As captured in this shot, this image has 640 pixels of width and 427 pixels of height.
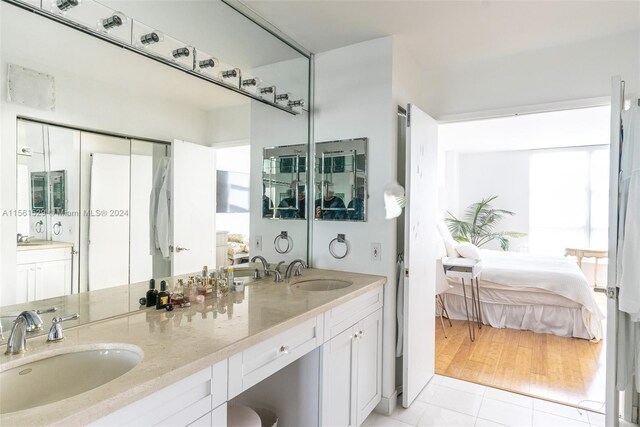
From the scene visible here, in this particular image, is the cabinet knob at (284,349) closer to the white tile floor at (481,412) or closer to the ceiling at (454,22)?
the white tile floor at (481,412)

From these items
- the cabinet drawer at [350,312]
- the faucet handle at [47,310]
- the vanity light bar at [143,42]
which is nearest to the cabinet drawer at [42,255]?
the faucet handle at [47,310]

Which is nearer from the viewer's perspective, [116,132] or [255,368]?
[255,368]

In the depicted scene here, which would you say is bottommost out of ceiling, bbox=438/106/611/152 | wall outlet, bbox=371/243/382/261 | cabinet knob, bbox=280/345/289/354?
cabinet knob, bbox=280/345/289/354

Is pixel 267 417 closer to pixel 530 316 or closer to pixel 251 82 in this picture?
pixel 251 82

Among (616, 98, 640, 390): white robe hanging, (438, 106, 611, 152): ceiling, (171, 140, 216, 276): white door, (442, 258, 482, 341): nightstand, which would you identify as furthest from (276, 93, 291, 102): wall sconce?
(442, 258, 482, 341): nightstand

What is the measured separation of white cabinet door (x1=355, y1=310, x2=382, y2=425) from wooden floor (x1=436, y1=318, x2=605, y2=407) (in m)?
0.96

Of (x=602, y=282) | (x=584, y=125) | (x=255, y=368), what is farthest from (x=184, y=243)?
(x=602, y=282)

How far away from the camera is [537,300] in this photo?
3.88 m

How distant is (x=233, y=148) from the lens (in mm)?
2057

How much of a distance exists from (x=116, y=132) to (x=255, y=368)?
3.57 ft

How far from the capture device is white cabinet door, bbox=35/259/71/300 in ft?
4.09

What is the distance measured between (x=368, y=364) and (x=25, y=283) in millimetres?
1770

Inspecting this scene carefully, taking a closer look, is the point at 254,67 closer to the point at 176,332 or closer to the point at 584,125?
the point at 176,332

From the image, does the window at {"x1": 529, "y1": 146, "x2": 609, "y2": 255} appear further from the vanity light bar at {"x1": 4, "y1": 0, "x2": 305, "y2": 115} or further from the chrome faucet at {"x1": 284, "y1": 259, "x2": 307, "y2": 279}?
the vanity light bar at {"x1": 4, "y1": 0, "x2": 305, "y2": 115}
